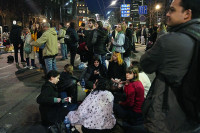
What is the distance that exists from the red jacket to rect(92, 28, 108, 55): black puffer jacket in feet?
10.2

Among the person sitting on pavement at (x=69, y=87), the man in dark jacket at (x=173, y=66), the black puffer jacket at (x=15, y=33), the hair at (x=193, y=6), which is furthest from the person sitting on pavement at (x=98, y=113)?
the black puffer jacket at (x=15, y=33)

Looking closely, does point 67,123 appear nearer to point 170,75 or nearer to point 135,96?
point 135,96

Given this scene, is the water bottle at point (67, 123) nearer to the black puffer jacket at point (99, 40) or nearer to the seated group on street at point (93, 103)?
the seated group on street at point (93, 103)

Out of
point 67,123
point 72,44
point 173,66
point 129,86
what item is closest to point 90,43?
point 72,44

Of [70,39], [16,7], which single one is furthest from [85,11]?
[70,39]

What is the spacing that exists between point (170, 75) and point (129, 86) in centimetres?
269

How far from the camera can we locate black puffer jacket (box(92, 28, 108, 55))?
7.09 metres

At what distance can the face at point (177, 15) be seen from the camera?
5.55ft

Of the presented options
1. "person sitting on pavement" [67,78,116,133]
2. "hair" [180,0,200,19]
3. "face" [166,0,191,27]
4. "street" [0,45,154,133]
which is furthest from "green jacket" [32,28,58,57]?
"hair" [180,0,200,19]

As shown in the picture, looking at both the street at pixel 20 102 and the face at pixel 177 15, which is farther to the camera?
the street at pixel 20 102

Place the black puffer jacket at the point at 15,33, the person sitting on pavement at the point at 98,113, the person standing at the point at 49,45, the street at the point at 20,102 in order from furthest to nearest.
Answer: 1. the black puffer jacket at the point at 15,33
2. the person standing at the point at 49,45
3. the street at the point at 20,102
4. the person sitting on pavement at the point at 98,113

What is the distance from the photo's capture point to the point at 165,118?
5.54 feet

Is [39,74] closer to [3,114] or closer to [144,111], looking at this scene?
[3,114]

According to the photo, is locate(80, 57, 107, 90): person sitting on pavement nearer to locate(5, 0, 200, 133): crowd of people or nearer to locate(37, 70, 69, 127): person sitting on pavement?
locate(5, 0, 200, 133): crowd of people
